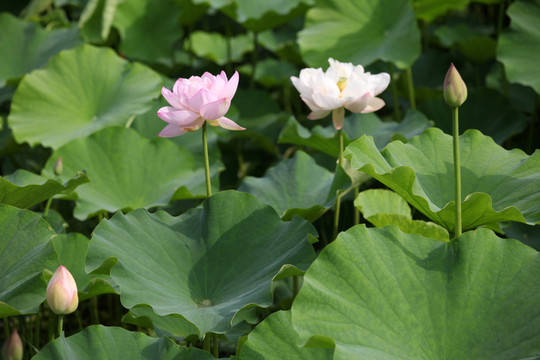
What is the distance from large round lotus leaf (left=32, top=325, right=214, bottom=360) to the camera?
1.10 meters

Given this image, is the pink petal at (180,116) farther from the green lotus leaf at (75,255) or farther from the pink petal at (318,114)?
the green lotus leaf at (75,255)

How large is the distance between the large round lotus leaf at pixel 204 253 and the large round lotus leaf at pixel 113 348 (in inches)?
3.0

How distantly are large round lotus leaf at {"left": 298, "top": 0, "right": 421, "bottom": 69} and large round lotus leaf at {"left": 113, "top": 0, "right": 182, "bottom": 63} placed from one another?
83 centimetres

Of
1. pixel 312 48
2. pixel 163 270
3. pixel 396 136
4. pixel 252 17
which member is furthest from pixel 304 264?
pixel 252 17

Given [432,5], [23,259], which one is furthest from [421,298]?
[432,5]

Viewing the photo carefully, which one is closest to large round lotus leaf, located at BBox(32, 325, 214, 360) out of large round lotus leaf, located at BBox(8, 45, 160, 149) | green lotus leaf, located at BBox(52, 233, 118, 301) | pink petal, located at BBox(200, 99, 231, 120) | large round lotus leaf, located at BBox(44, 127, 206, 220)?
green lotus leaf, located at BBox(52, 233, 118, 301)

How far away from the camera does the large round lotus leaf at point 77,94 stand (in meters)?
2.15

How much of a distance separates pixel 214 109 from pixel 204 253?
1.05ft

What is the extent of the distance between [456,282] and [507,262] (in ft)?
0.33

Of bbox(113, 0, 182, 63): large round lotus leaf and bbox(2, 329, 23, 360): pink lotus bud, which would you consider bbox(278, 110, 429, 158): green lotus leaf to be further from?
bbox(113, 0, 182, 63): large round lotus leaf

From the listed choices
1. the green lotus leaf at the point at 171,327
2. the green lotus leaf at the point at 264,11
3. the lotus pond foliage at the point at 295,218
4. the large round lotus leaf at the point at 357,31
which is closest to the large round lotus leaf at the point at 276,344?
the lotus pond foliage at the point at 295,218

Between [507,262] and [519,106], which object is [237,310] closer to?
[507,262]

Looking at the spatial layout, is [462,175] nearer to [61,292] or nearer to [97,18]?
[61,292]

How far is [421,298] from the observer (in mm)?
1104
